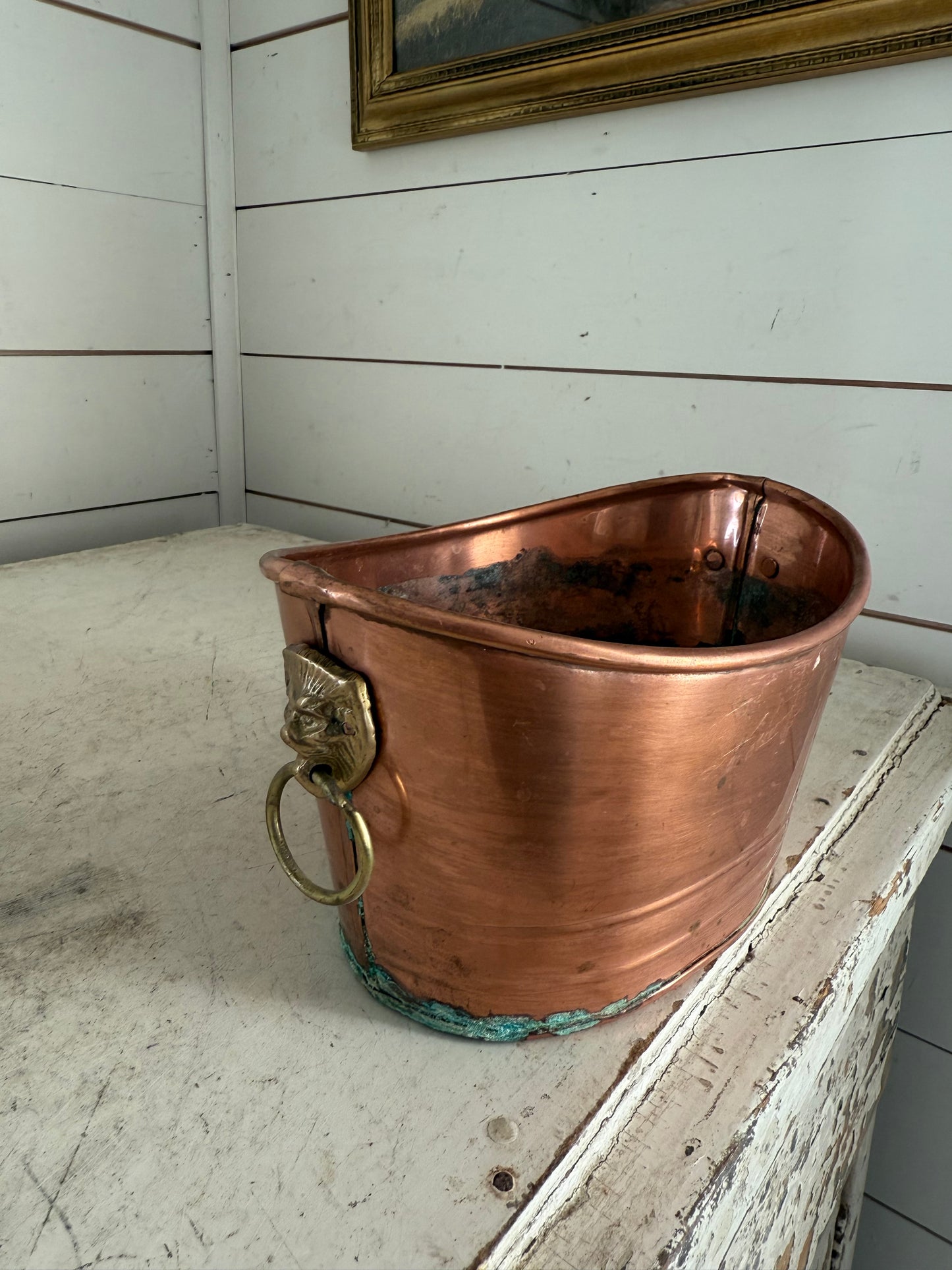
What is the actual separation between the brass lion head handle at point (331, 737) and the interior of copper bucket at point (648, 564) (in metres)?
0.13

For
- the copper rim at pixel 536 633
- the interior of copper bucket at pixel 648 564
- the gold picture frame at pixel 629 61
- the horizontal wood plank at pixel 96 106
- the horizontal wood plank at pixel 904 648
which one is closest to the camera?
the copper rim at pixel 536 633

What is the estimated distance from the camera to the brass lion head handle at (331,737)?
1.21 ft

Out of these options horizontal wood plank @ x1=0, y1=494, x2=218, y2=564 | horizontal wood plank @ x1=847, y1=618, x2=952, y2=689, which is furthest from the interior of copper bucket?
horizontal wood plank @ x1=0, y1=494, x2=218, y2=564

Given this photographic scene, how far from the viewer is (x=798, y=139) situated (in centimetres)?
81

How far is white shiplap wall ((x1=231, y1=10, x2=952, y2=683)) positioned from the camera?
0.80 m

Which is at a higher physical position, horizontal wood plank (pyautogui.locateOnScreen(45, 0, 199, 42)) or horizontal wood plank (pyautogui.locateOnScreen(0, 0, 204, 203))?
horizontal wood plank (pyautogui.locateOnScreen(45, 0, 199, 42))

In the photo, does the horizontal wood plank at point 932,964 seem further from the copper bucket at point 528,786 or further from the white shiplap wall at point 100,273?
the white shiplap wall at point 100,273

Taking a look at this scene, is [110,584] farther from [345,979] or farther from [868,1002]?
[868,1002]

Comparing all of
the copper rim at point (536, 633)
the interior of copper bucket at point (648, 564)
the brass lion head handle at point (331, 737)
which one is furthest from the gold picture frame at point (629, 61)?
the brass lion head handle at point (331, 737)

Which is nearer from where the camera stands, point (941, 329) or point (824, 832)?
point (824, 832)

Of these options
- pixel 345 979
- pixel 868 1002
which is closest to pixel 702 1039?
pixel 345 979

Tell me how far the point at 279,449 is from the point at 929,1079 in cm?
119

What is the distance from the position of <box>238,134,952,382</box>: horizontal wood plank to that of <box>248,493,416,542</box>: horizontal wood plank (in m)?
0.24

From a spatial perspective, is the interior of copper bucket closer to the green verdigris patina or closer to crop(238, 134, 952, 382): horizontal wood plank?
the green verdigris patina
